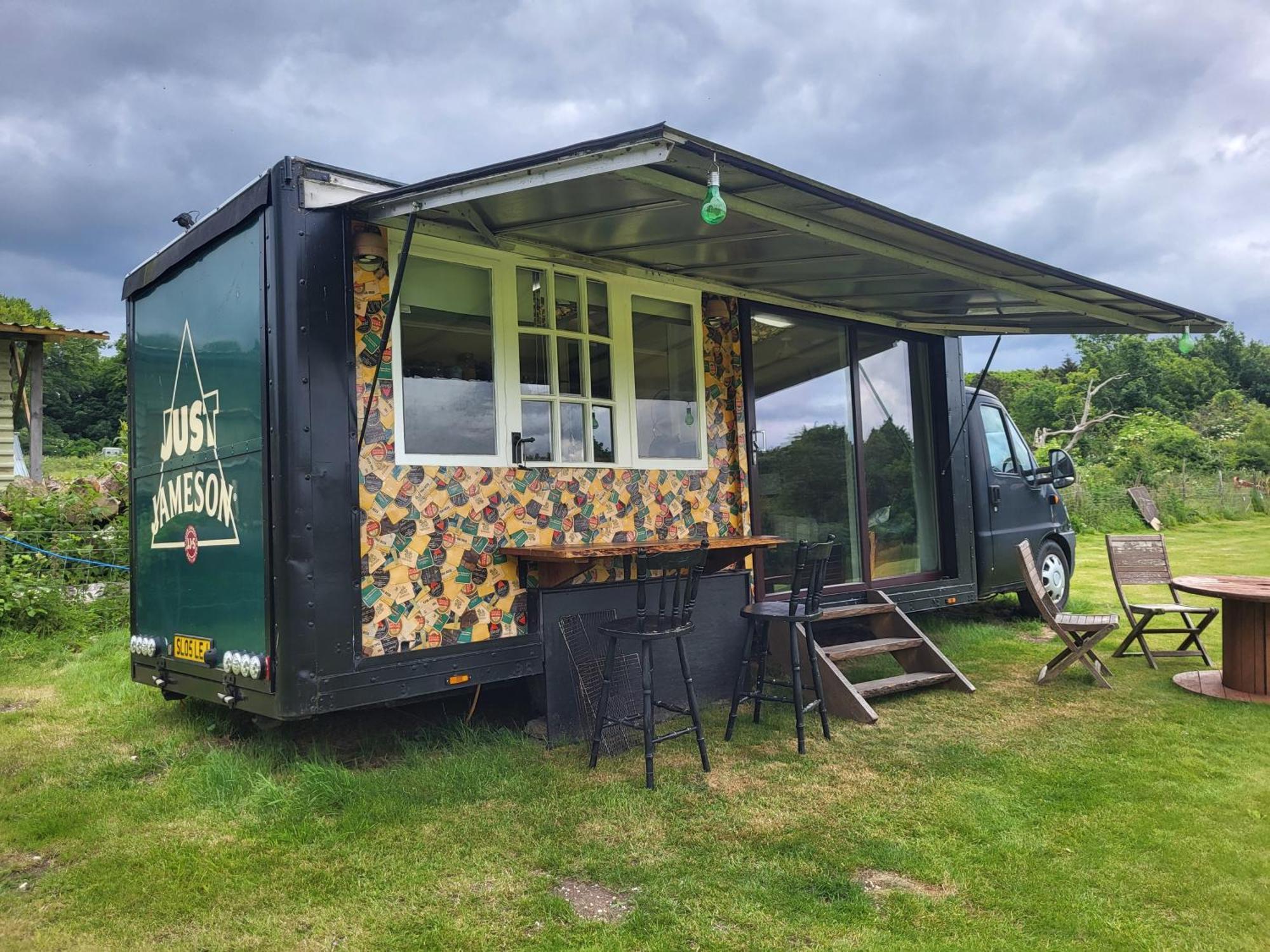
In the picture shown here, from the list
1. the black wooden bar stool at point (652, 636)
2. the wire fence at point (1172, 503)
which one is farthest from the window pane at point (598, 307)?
the wire fence at point (1172, 503)

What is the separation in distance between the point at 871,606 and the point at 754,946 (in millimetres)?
3553

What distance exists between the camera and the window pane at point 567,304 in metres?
4.68

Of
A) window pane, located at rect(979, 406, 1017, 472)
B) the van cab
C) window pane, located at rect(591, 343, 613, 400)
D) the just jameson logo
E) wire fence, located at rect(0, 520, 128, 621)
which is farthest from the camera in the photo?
window pane, located at rect(979, 406, 1017, 472)

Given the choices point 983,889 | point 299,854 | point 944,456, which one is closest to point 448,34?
point 944,456

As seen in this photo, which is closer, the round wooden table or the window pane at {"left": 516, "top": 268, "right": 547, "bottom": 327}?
the window pane at {"left": 516, "top": 268, "right": 547, "bottom": 327}

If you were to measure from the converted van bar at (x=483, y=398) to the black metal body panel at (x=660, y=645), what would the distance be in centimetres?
2

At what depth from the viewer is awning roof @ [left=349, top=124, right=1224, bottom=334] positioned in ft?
10.1

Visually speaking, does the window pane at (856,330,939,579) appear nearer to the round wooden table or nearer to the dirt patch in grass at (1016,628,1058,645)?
the dirt patch in grass at (1016,628,1058,645)

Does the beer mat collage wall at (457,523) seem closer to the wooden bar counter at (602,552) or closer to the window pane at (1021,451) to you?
the wooden bar counter at (602,552)

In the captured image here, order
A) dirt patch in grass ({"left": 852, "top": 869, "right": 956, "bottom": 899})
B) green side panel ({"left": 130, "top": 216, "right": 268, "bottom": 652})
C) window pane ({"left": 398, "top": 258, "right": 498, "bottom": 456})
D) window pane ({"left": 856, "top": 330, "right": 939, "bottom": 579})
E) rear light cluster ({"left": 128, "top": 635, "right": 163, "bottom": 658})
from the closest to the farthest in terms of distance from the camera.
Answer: dirt patch in grass ({"left": 852, "top": 869, "right": 956, "bottom": 899}) → green side panel ({"left": 130, "top": 216, "right": 268, "bottom": 652}) → window pane ({"left": 398, "top": 258, "right": 498, "bottom": 456}) → rear light cluster ({"left": 128, "top": 635, "right": 163, "bottom": 658}) → window pane ({"left": 856, "top": 330, "right": 939, "bottom": 579})

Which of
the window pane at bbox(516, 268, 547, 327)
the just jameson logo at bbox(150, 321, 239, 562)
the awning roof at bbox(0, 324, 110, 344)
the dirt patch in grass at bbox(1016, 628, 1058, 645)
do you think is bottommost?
the dirt patch in grass at bbox(1016, 628, 1058, 645)

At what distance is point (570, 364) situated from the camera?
4695 mm

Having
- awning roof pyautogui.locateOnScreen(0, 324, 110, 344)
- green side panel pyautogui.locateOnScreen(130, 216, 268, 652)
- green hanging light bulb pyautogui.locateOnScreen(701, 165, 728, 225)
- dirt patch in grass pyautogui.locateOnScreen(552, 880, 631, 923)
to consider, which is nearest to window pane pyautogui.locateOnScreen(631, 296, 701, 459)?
green side panel pyautogui.locateOnScreen(130, 216, 268, 652)

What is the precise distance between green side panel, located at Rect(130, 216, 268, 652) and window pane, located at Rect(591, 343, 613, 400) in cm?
180
